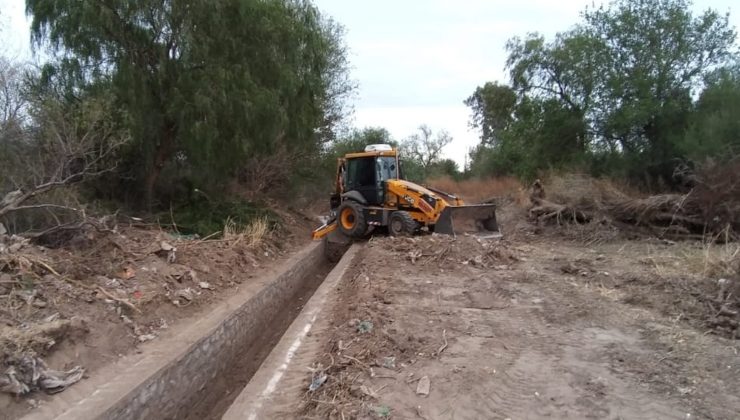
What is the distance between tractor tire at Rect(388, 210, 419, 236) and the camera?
12.5 metres

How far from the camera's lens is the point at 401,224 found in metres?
12.7

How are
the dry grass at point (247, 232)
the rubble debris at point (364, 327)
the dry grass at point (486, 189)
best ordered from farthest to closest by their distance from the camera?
the dry grass at point (486, 189)
the dry grass at point (247, 232)
the rubble debris at point (364, 327)

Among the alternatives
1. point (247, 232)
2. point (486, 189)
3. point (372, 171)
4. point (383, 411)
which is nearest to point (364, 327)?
point (383, 411)

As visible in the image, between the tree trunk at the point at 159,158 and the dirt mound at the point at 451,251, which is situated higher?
the tree trunk at the point at 159,158

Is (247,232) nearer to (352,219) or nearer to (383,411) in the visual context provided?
(352,219)

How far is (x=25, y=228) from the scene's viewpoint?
864cm

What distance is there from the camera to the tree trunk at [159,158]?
1273cm

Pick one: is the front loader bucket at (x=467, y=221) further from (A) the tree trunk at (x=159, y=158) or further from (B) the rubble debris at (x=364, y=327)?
(A) the tree trunk at (x=159, y=158)

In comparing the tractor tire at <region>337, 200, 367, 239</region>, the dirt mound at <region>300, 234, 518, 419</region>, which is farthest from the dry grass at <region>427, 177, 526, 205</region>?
the dirt mound at <region>300, 234, 518, 419</region>

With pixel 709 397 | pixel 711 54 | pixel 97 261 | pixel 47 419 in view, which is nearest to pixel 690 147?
pixel 711 54

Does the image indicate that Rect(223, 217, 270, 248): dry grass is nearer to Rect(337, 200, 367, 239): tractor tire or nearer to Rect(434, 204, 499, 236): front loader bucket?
Rect(337, 200, 367, 239): tractor tire

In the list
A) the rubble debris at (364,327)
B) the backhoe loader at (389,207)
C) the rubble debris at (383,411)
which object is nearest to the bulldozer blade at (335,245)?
the backhoe loader at (389,207)

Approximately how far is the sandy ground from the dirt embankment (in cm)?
234

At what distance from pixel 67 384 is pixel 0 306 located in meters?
1.40
